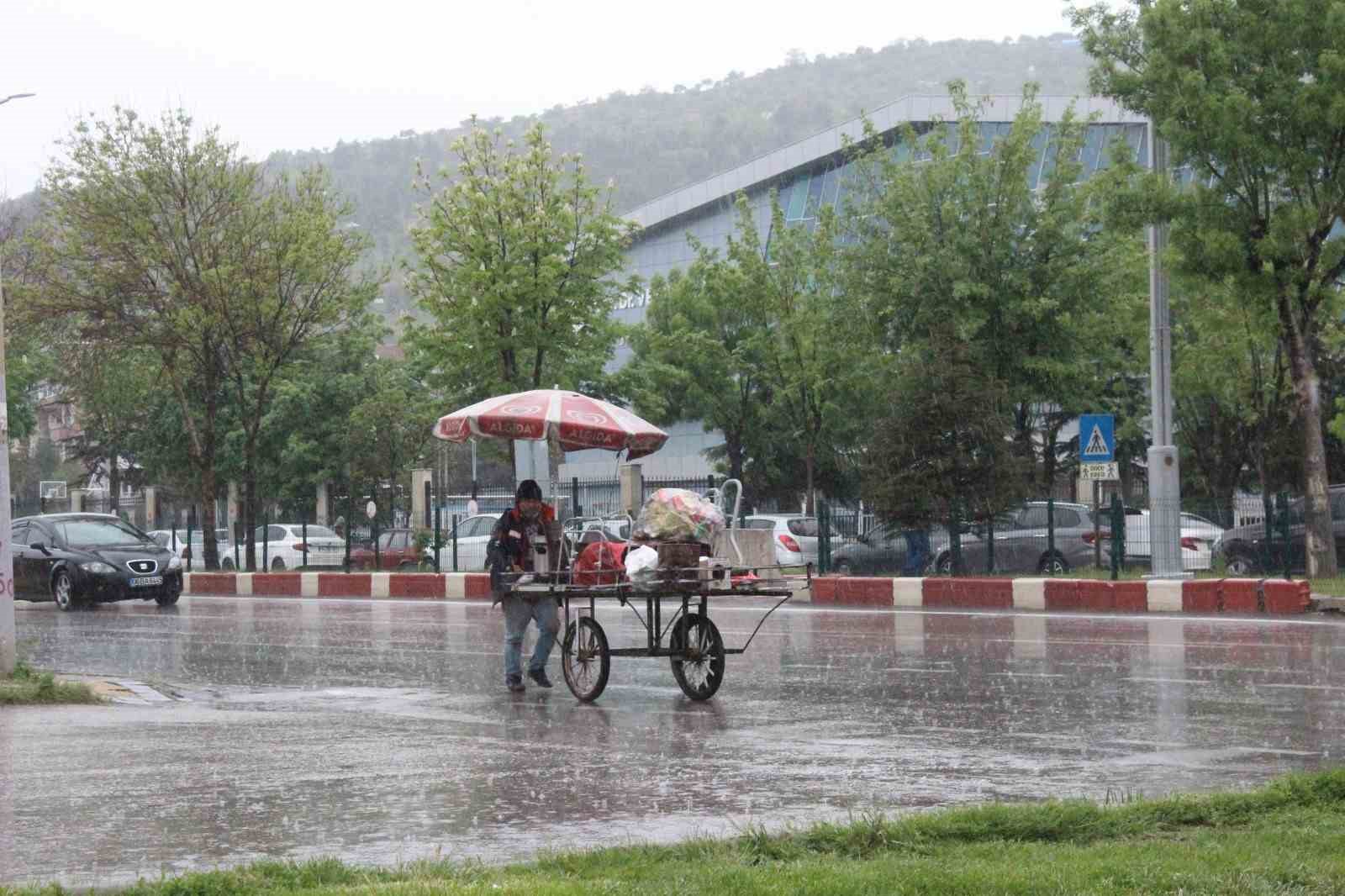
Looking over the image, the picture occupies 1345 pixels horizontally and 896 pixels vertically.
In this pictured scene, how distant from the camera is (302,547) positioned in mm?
45969

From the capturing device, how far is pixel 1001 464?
2853 centimetres

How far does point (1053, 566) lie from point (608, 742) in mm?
19105

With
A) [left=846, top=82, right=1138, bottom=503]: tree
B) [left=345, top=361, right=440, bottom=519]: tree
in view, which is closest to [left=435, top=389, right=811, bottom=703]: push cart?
[left=846, top=82, right=1138, bottom=503]: tree

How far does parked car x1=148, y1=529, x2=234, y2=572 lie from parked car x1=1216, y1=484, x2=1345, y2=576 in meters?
27.2

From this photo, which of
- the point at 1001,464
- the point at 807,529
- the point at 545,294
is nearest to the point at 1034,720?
the point at 1001,464

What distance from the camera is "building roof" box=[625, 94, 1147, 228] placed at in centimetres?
5881

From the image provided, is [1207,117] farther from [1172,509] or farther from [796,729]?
[796,729]

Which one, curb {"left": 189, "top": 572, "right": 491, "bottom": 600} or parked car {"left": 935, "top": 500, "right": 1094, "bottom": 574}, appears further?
curb {"left": 189, "top": 572, "right": 491, "bottom": 600}

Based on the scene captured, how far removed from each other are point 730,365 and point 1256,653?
34.8 meters

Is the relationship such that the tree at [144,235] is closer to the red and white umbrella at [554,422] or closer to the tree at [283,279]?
the tree at [283,279]

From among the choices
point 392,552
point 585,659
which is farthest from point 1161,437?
point 392,552

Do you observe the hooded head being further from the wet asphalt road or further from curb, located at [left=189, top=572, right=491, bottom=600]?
curb, located at [left=189, top=572, right=491, bottom=600]

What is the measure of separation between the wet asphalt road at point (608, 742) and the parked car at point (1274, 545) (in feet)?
25.6

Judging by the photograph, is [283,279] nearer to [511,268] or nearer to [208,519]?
[208,519]
